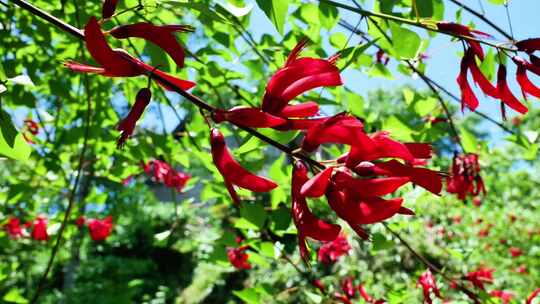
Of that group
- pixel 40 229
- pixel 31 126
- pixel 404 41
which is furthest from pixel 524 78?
pixel 40 229

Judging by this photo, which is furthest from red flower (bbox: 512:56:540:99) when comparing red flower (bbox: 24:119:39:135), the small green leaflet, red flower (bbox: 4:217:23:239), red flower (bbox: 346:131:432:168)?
red flower (bbox: 4:217:23:239)

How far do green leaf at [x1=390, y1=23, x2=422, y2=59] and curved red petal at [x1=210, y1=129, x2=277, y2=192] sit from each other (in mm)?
367

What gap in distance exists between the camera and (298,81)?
0.39 m

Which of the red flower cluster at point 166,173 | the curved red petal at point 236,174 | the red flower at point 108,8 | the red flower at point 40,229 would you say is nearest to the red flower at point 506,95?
the curved red petal at point 236,174

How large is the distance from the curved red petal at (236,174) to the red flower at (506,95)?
1.10ft

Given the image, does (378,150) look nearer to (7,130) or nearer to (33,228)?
(7,130)

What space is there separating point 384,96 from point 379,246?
1904cm

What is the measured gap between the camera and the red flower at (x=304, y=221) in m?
0.37

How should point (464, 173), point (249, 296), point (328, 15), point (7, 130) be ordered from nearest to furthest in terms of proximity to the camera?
point (7, 130)
point (328, 15)
point (249, 296)
point (464, 173)

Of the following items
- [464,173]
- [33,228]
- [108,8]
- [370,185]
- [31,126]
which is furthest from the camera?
[33,228]

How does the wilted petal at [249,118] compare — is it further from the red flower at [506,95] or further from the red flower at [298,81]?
the red flower at [506,95]

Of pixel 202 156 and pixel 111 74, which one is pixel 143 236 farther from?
pixel 111 74

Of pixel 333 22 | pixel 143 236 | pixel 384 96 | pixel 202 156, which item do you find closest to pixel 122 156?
pixel 202 156

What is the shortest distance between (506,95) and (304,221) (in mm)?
333
